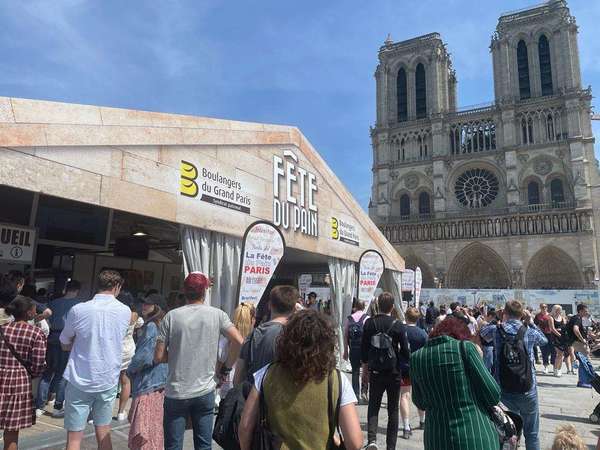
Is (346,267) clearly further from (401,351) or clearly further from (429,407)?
(429,407)

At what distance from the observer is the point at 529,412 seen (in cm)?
395

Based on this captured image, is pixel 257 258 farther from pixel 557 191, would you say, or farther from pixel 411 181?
pixel 557 191

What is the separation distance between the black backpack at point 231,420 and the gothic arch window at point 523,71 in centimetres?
4400

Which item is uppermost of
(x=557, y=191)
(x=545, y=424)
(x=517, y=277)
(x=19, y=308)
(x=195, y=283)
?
(x=557, y=191)

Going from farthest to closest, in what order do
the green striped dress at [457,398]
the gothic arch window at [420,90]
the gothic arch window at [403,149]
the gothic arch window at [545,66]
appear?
the gothic arch window at [420,90]
the gothic arch window at [403,149]
the gothic arch window at [545,66]
the green striped dress at [457,398]

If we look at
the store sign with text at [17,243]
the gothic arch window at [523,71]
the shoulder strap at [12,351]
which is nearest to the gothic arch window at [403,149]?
the gothic arch window at [523,71]

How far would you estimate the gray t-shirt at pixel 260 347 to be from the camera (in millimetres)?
2922

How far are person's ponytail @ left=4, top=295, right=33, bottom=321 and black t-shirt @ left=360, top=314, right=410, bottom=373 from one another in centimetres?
321

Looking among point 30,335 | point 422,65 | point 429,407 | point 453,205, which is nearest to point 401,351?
point 429,407

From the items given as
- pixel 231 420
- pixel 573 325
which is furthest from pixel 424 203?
pixel 231 420

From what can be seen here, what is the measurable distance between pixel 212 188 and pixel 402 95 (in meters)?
41.4

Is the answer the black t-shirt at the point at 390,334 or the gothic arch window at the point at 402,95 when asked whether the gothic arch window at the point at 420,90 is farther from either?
the black t-shirt at the point at 390,334

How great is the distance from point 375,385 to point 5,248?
18.2 feet

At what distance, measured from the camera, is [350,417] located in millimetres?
1990
